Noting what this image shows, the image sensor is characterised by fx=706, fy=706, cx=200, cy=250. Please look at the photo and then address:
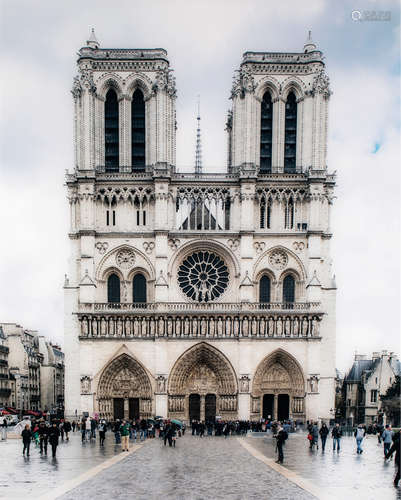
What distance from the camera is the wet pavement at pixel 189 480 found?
16.2 meters

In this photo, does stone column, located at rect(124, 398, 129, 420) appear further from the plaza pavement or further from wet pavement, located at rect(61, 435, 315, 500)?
wet pavement, located at rect(61, 435, 315, 500)

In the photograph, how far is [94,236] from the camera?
50719 millimetres

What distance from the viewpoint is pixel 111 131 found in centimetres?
5306

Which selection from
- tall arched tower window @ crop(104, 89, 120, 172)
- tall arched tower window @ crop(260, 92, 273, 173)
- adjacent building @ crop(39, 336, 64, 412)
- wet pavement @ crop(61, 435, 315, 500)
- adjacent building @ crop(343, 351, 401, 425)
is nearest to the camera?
wet pavement @ crop(61, 435, 315, 500)

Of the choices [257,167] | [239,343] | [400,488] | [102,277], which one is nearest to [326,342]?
[239,343]

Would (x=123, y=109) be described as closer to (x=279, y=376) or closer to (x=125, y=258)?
(x=125, y=258)

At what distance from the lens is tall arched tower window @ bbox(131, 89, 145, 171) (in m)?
52.8

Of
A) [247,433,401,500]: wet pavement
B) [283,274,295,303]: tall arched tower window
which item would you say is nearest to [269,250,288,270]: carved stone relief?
[283,274,295,303]: tall arched tower window

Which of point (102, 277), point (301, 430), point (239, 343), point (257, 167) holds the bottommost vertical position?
point (301, 430)

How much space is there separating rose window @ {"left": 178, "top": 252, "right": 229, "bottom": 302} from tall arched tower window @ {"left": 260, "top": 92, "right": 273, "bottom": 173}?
814cm

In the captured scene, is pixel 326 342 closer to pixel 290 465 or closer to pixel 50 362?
pixel 290 465

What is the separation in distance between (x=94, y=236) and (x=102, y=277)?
301cm

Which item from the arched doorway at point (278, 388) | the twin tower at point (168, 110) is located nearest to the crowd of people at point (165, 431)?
the arched doorway at point (278, 388)

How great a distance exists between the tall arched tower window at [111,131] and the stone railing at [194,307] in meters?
10.5
